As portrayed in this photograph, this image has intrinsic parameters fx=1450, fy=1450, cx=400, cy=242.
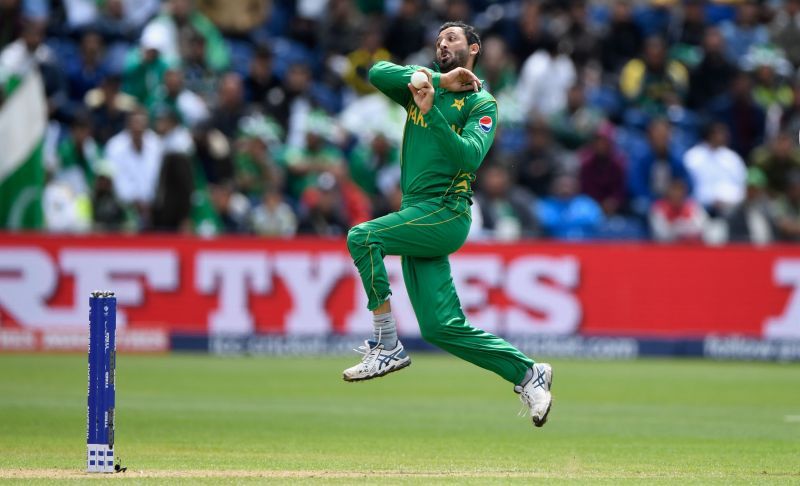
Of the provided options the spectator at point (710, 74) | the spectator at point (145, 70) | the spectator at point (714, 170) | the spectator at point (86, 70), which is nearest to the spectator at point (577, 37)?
the spectator at point (710, 74)

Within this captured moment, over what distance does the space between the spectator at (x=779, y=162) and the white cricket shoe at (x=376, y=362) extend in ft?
46.2

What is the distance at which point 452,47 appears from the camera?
953cm

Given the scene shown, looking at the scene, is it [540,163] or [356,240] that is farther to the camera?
[540,163]

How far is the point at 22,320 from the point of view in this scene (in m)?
19.5

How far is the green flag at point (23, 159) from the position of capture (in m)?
19.7

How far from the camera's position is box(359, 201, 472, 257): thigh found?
9.38m

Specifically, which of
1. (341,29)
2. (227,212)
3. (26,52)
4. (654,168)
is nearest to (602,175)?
(654,168)

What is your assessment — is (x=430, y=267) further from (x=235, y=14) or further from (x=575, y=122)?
(x=235, y=14)

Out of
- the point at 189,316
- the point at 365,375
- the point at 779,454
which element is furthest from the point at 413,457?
the point at 189,316

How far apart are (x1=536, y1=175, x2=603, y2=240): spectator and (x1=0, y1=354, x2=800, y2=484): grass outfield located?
79.8 inches

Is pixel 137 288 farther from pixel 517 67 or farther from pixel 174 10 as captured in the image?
pixel 517 67

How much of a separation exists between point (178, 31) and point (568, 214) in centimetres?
663

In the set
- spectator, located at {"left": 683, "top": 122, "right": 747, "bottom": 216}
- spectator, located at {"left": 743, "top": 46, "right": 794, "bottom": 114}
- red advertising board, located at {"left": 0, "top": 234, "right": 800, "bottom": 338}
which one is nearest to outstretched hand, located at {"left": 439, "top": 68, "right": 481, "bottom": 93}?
red advertising board, located at {"left": 0, "top": 234, "right": 800, "bottom": 338}

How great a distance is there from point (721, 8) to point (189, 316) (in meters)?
12.3
